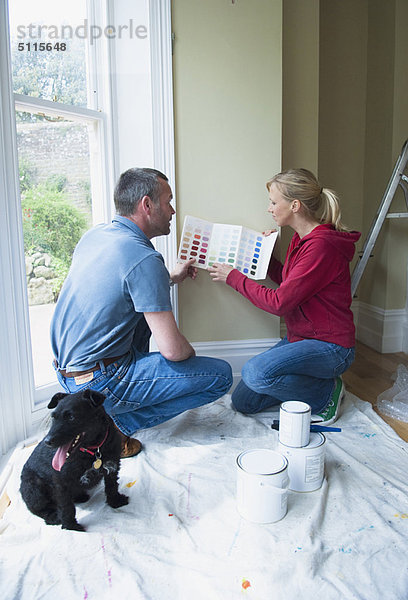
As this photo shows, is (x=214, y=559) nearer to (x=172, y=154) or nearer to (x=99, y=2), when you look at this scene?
(x=172, y=154)

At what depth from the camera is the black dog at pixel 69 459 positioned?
1.24 m

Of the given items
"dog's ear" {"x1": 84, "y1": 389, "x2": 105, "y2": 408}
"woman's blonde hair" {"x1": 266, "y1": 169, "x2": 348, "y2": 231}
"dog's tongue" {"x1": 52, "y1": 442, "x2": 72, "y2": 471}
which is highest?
"woman's blonde hair" {"x1": 266, "y1": 169, "x2": 348, "y2": 231}

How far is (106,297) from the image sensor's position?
1.56 m

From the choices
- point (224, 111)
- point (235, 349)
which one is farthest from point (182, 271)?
point (224, 111)

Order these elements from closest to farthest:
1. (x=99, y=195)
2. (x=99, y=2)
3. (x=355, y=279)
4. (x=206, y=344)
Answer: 1. (x=99, y=2)
2. (x=99, y=195)
3. (x=206, y=344)
4. (x=355, y=279)

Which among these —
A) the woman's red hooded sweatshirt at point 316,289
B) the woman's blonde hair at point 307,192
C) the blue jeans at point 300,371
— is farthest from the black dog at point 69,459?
the woman's blonde hair at point 307,192

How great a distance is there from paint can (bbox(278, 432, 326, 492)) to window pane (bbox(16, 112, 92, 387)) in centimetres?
110

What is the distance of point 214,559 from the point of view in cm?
122

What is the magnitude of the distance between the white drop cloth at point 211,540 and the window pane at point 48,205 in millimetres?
557

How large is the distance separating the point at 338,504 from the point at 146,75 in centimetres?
186

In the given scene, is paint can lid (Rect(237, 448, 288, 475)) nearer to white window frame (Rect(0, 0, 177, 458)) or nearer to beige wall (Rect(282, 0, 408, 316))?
white window frame (Rect(0, 0, 177, 458))

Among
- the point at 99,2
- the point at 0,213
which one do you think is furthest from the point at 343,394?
the point at 99,2

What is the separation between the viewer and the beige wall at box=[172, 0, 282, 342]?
2.07 m

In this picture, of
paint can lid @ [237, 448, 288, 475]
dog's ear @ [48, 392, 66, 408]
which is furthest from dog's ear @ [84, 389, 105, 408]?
paint can lid @ [237, 448, 288, 475]
